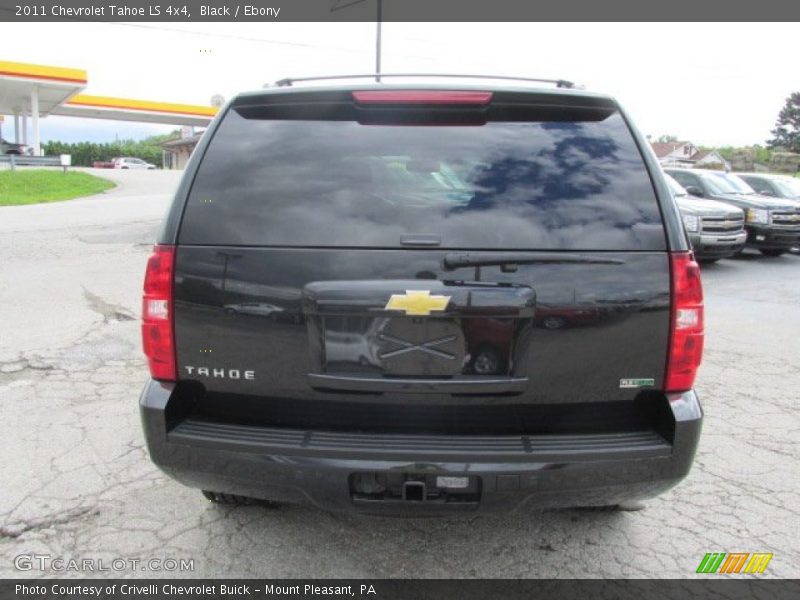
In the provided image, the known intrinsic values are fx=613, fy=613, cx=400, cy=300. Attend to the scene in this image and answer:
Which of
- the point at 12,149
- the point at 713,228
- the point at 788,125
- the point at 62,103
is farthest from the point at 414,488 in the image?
the point at 788,125

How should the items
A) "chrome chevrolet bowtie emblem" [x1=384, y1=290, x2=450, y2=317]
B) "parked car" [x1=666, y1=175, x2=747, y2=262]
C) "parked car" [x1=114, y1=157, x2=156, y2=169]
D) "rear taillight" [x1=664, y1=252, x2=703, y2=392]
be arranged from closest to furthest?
1. "chrome chevrolet bowtie emblem" [x1=384, y1=290, x2=450, y2=317]
2. "rear taillight" [x1=664, y1=252, x2=703, y2=392]
3. "parked car" [x1=666, y1=175, x2=747, y2=262]
4. "parked car" [x1=114, y1=157, x2=156, y2=169]

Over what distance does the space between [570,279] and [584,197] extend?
32cm

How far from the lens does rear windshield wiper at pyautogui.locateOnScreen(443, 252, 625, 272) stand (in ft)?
7.06

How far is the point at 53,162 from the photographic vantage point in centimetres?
3366

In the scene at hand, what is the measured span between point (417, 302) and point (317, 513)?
1.51 m

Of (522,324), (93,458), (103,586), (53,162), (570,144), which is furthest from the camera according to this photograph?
(53,162)

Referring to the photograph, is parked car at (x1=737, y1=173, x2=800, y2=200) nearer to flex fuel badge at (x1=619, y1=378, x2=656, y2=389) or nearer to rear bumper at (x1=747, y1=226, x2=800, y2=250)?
rear bumper at (x1=747, y1=226, x2=800, y2=250)

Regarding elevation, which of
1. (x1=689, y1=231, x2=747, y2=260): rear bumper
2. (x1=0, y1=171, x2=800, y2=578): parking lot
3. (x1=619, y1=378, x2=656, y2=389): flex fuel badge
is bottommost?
(x1=0, y1=171, x2=800, y2=578): parking lot

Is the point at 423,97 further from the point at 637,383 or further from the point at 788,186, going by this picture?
the point at 788,186

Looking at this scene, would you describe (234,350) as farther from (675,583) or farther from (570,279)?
(675,583)

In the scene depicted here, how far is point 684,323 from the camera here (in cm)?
226

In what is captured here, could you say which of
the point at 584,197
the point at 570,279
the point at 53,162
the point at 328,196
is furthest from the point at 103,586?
the point at 53,162

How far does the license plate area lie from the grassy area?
20650mm

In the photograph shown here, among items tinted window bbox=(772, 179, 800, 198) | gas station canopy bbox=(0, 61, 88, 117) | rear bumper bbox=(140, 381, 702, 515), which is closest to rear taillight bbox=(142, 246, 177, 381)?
rear bumper bbox=(140, 381, 702, 515)
